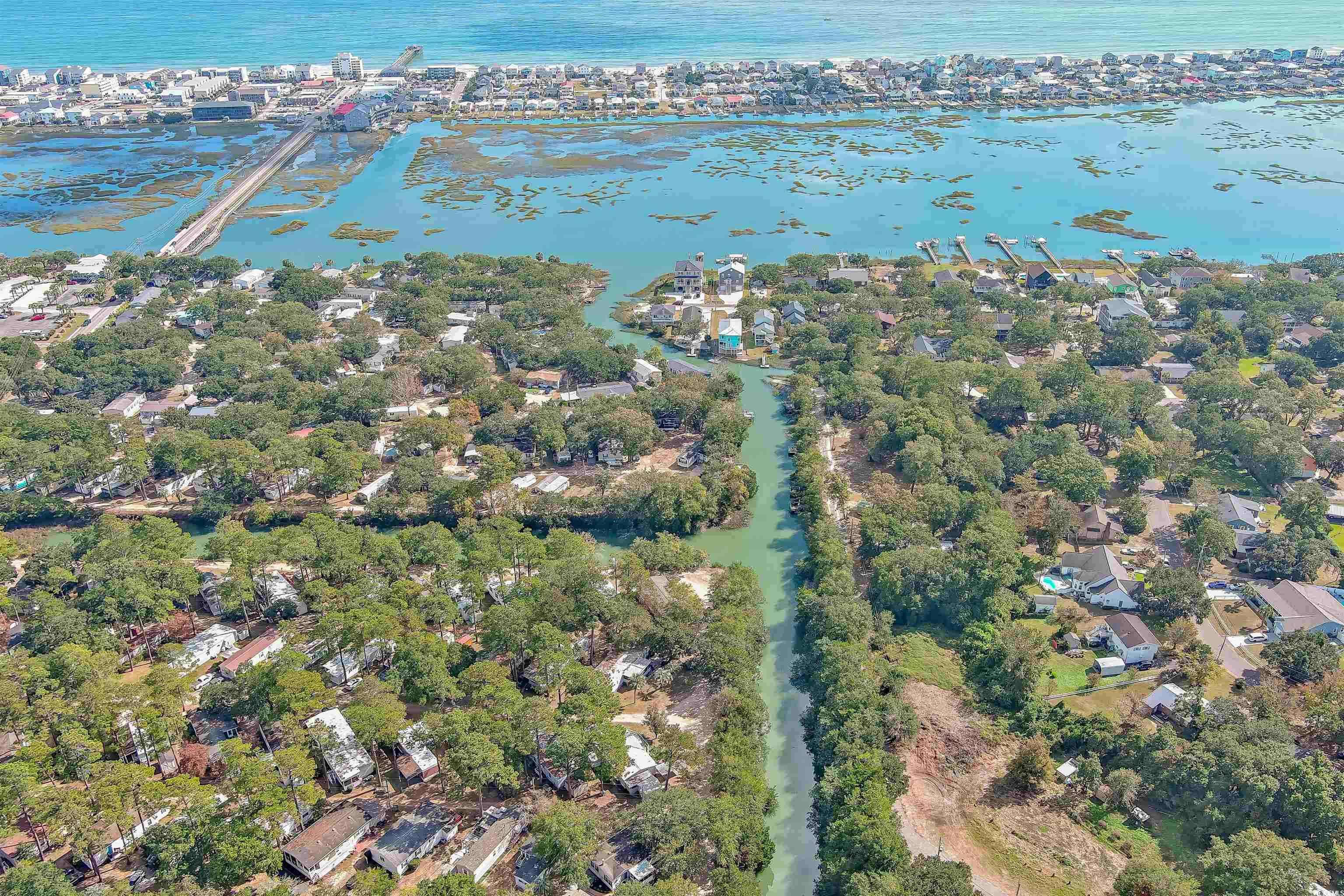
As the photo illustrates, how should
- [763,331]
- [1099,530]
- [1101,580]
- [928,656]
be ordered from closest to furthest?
[928,656], [1101,580], [1099,530], [763,331]

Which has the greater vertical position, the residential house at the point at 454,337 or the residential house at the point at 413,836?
the residential house at the point at 454,337

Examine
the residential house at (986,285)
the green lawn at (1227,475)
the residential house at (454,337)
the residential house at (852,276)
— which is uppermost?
the residential house at (852,276)

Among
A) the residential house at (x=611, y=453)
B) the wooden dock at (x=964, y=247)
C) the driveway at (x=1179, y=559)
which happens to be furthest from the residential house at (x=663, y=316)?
the driveway at (x=1179, y=559)

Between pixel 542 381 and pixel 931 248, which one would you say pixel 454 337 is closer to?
pixel 542 381

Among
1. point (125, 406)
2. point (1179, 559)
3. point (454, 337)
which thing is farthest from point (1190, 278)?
point (125, 406)

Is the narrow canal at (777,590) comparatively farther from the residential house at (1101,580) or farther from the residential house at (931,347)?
the residential house at (1101,580)

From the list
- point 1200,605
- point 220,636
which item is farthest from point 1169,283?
point 220,636

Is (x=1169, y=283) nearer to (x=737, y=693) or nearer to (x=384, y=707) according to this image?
(x=737, y=693)
